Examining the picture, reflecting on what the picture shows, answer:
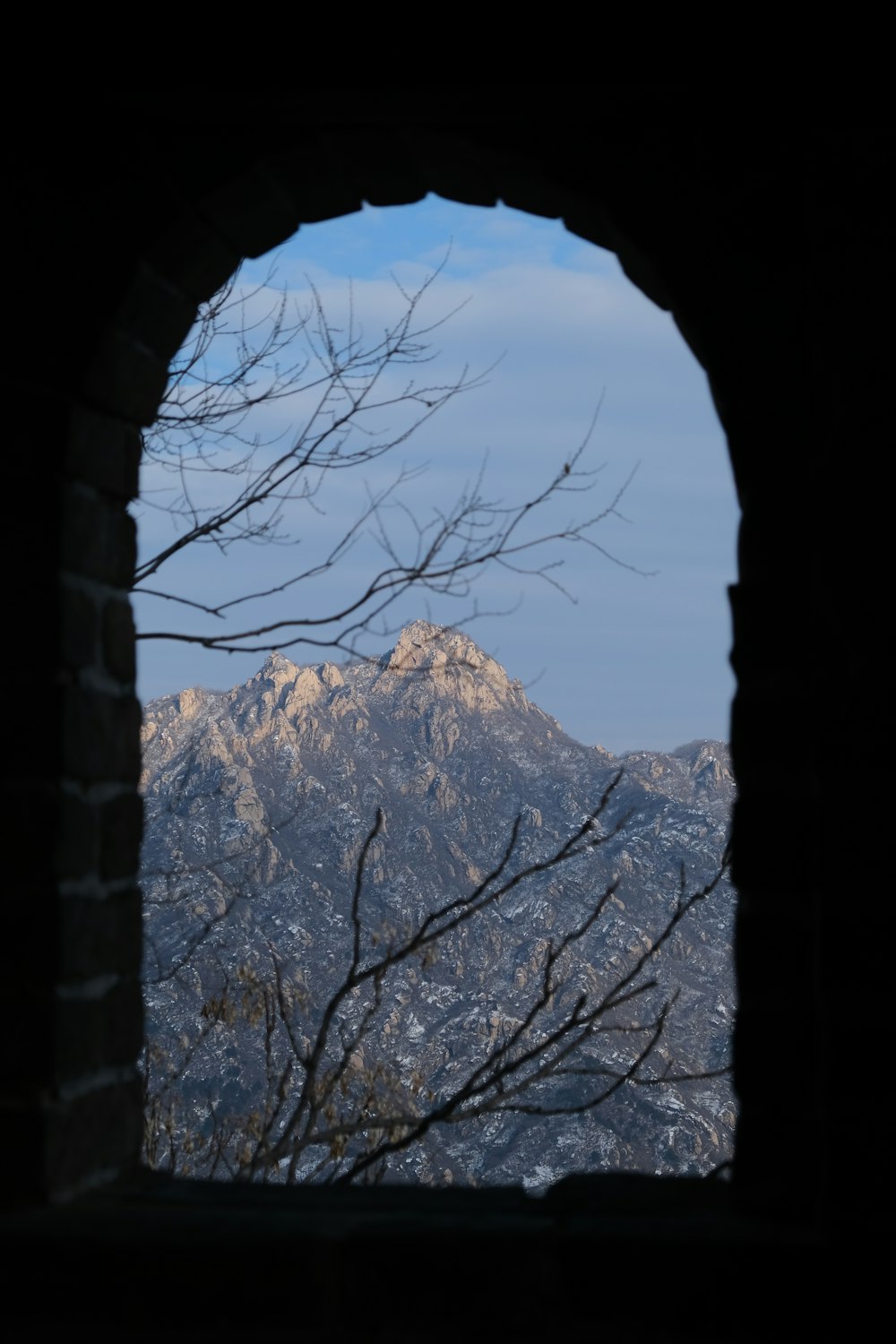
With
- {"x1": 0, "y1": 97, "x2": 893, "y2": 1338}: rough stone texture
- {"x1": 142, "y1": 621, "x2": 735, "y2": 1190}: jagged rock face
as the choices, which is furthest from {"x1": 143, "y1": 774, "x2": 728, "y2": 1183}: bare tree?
{"x1": 142, "y1": 621, "x2": 735, "y2": 1190}: jagged rock face

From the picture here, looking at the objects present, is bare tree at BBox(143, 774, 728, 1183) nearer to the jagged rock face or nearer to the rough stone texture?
the rough stone texture

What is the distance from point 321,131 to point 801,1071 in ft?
4.80

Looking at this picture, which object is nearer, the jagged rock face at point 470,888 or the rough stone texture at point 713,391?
the rough stone texture at point 713,391

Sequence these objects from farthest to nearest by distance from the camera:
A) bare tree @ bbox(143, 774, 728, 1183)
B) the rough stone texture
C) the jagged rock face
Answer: the jagged rock face
bare tree @ bbox(143, 774, 728, 1183)
the rough stone texture

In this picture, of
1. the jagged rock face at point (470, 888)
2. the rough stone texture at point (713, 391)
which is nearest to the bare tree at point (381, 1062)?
the rough stone texture at point (713, 391)

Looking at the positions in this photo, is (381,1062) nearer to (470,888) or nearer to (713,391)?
(713,391)

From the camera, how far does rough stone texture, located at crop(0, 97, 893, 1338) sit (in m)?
1.66

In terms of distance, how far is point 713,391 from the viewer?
5.92 feet

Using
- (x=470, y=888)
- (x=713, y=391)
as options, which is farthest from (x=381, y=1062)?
(x=470, y=888)

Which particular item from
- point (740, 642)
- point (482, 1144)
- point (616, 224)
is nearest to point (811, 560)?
point (740, 642)

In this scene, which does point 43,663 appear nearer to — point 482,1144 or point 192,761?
point 192,761

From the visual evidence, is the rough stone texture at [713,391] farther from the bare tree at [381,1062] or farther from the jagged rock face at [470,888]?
the jagged rock face at [470,888]

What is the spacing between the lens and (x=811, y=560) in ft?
5.57

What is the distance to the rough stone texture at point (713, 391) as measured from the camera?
1.66 meters
